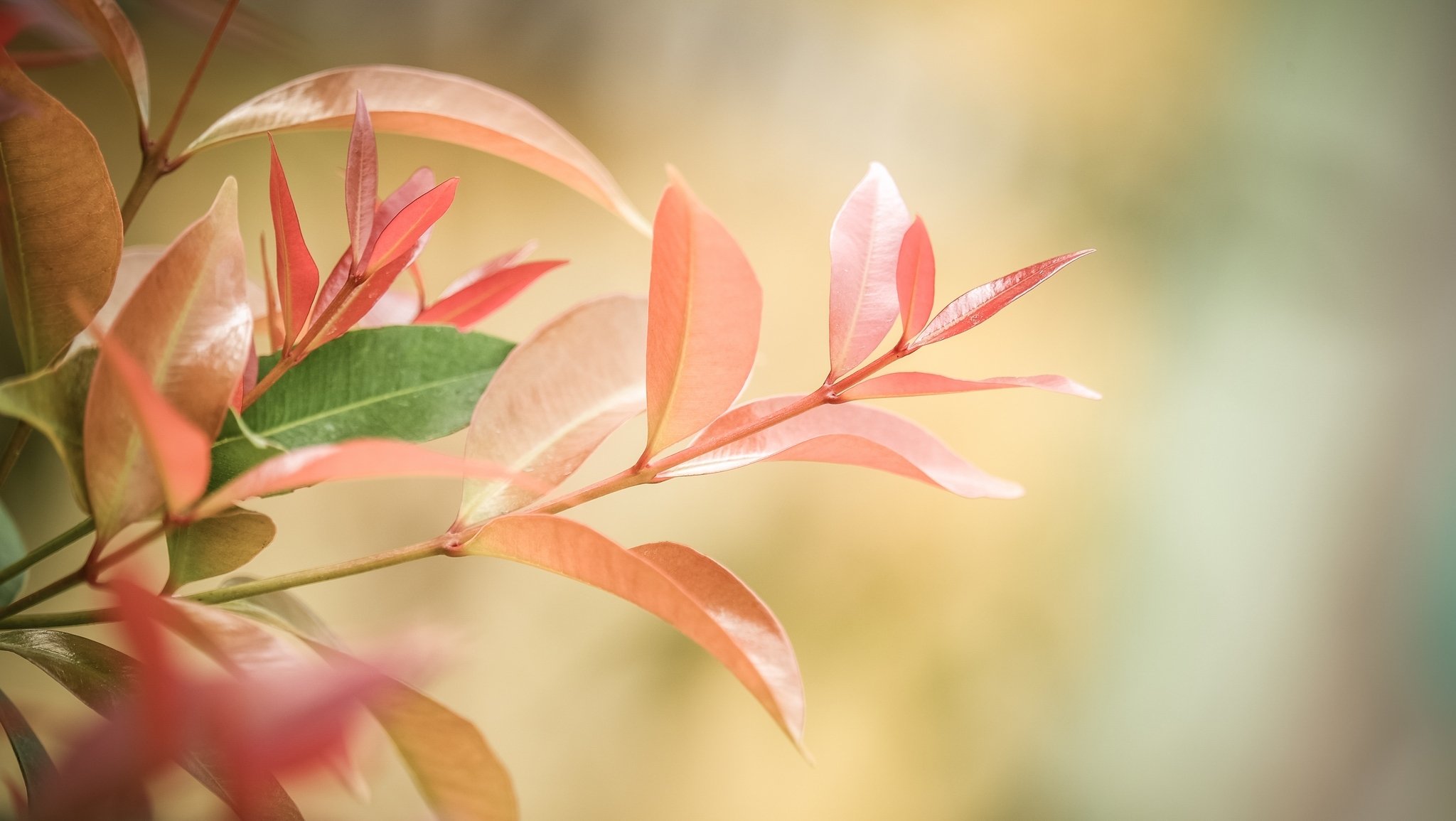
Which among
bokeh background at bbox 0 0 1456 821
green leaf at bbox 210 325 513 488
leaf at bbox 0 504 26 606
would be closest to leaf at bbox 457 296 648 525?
green leaf at bbox 210 325 513 488

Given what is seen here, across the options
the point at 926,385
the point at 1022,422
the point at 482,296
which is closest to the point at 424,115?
the point at 482,296

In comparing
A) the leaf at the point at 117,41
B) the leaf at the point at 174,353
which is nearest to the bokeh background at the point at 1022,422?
the leaf at the point at 117,41

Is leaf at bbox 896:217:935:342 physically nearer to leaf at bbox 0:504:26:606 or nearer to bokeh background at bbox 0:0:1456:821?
leaf at bbox 0:504:26:606

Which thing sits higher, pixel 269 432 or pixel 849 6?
pixel 849 6

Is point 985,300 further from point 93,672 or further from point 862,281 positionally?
point 93,672

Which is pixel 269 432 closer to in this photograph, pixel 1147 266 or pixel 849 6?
pixel 849 6

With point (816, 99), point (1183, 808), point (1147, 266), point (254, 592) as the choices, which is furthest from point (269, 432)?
point (1183, 808)
